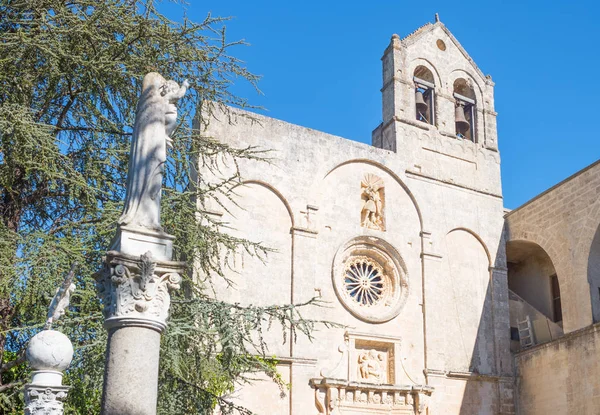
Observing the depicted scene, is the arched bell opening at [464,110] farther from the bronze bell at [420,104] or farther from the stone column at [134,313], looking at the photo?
the stone column at [134,313]

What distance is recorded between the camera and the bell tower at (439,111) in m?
16.8

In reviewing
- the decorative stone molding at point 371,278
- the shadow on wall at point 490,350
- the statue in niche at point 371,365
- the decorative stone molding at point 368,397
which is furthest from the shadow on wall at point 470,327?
the statue in niche at point 371,365

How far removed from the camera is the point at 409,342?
599 inches

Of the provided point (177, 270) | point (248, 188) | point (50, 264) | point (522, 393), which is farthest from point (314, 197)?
point (177, 270)

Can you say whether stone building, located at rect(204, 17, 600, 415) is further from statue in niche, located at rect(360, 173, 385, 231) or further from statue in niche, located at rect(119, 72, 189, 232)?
statue in niche, located at rect(119, 72, 189, 232)

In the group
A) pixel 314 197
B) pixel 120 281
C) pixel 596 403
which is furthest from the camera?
pixel 314 197

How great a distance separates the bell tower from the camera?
16.8m

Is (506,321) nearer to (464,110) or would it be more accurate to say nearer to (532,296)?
(532,296)

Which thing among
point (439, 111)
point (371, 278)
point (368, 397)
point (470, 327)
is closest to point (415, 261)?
point (371, 278)

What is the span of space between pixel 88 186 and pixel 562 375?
408 inches

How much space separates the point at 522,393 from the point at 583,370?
1746mm

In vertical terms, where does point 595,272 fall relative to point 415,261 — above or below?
below

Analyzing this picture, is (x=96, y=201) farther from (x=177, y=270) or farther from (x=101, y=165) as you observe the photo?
(x=177, y=270)

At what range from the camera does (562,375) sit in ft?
49.1
